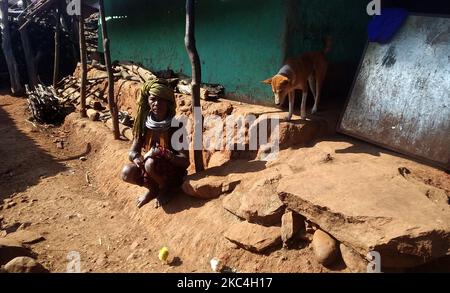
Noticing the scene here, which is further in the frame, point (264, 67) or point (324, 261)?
point (264, 67)

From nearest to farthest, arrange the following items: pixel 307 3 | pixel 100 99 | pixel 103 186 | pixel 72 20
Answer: pixel 307 3 < pixel 103 186 < pixel 100 99 < pixel 72 20

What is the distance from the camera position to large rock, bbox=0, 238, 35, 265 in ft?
11.1

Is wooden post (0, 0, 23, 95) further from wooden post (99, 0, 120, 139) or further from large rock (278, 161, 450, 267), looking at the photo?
large rock (278, 161, 450, 267)

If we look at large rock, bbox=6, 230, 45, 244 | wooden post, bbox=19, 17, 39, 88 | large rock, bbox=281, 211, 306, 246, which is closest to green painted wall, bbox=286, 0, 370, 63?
large rock, bbox=281, 211, 306, 246

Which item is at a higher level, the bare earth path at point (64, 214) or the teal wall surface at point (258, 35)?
the teal wall surface at point (258, 35)

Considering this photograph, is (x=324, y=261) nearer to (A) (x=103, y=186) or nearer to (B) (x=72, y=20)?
(A) (x=103, y=186)

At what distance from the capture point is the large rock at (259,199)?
3.57 meters

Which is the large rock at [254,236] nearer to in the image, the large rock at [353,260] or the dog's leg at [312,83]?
the large rock at [353,260]

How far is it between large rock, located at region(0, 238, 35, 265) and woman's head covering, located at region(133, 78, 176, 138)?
1715 millimetres

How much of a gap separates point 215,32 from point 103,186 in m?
3.15

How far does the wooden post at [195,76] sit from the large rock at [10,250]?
7.19 ft

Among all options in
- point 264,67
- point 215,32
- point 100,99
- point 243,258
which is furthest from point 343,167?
point 100,99

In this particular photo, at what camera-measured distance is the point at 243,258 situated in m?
3.49

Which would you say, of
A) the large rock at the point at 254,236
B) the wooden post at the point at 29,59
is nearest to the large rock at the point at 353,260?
the large rock at the point at 254,236
